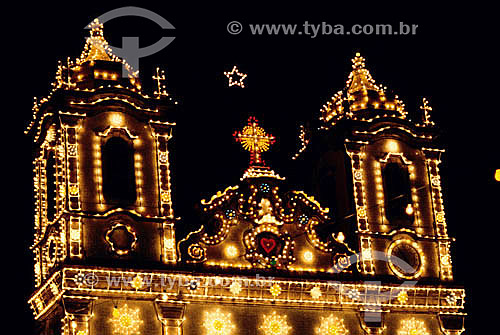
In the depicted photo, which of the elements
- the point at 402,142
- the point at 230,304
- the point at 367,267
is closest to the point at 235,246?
the point at 230,304

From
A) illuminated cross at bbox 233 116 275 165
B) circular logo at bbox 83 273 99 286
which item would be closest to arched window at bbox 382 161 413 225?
illuminated cross at bbox 233 116 275 165

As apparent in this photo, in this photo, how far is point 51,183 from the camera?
41.4m

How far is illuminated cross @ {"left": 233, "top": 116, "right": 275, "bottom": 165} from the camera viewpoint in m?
42.0

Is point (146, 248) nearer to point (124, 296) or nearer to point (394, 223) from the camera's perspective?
point (124, 296)

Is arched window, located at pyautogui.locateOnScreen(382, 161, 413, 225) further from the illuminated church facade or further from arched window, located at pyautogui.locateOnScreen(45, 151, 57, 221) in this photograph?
arched window, located at pyautogui.locateOnScreen(45, 151, 57, 221)

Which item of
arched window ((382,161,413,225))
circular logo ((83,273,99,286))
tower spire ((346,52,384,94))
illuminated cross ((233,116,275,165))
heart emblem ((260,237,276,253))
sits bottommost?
circular logo ((83,273,99,286))

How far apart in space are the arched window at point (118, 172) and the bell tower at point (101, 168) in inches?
1.3

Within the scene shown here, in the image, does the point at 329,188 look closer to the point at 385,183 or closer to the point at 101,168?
the point at 385,183

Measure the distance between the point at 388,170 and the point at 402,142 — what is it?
3.56 feet

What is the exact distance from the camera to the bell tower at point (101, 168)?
38719 mm

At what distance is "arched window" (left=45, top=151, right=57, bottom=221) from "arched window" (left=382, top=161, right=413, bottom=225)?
11.2 meters

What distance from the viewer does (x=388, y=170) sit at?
1725 inches

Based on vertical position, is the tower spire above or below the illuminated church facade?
above

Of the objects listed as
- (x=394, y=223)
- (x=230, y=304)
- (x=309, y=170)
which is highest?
(x=309, y=170)
